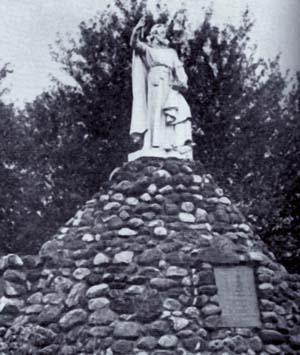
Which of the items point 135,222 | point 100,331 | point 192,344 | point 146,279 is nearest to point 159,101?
point 135,222

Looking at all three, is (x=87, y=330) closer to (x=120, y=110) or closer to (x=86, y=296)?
(x=86, y=296)

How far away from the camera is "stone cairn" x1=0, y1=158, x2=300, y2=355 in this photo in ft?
30.3

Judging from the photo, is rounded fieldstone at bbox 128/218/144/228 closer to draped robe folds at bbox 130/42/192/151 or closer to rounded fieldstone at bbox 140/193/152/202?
rounded fieldstone at bbox 140/193/152/202

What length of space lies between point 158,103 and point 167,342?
13.3 feet

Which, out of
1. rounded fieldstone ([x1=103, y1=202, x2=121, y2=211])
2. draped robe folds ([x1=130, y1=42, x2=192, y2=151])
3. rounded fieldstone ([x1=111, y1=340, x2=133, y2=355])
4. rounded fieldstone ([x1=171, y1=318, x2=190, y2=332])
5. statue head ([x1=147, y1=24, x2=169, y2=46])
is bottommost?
rounded fieldstone ([x1=111, y1=340, x2=133, y2=355])

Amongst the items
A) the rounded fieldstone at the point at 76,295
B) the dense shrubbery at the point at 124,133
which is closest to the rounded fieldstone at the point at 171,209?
the rounded fieldstone at the point at 76,295

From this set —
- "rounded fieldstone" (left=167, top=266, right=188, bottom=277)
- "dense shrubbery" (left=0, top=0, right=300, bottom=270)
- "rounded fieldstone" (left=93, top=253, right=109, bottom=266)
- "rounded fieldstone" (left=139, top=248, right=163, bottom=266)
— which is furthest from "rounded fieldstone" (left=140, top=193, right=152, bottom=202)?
"dense shrubbery" (left=0, top=0, right=300, bottom=270)

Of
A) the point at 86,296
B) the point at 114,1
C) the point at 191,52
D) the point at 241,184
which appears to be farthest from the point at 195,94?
the point at 86,296

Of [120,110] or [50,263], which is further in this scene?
[120,110]

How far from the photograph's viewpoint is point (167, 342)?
904cm

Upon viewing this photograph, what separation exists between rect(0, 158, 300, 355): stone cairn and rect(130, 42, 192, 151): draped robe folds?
44 centimetres

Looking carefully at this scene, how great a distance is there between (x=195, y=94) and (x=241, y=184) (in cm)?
278

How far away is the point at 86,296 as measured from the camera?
31.5 feet

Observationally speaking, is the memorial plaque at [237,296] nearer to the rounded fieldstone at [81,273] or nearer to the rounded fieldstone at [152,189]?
the rounded fieldstone at [152,189]
